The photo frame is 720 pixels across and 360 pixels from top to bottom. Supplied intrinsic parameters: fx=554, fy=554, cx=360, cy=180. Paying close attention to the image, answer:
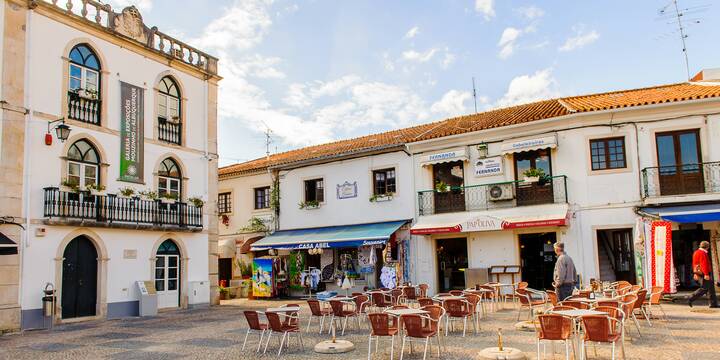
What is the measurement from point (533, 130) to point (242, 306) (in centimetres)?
1116

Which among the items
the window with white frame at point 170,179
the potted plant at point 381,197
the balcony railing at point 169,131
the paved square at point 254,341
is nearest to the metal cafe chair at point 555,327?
the paved square at point 254,341

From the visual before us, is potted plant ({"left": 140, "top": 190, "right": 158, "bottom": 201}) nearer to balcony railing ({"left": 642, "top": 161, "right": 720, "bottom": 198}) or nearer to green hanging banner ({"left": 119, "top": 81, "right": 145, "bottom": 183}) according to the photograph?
green hanging banner ({"left": 119, "top": 81, "right": 145, "bottom": 183})

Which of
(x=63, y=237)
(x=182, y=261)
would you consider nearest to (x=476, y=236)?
(x=182, y=261)

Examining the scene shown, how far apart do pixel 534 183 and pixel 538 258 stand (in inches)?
95.5

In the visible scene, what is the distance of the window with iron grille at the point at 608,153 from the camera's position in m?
16.4

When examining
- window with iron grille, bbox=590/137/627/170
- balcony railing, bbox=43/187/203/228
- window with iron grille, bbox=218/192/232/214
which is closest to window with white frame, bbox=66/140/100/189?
balcony railing, bbox=43/187/203/228

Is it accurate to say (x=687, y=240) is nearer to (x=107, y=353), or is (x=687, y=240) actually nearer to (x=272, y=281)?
(x=272, y=281)

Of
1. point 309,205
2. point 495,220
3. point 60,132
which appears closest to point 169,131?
point 60,132

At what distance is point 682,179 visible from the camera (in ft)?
50.9

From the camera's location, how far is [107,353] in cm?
980

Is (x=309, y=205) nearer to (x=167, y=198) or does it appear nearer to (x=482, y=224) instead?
(x=167, y=198)

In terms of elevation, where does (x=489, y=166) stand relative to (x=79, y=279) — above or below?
above

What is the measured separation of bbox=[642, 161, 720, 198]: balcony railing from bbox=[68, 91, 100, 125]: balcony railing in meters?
15.8

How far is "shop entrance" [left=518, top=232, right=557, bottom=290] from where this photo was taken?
17547mm
